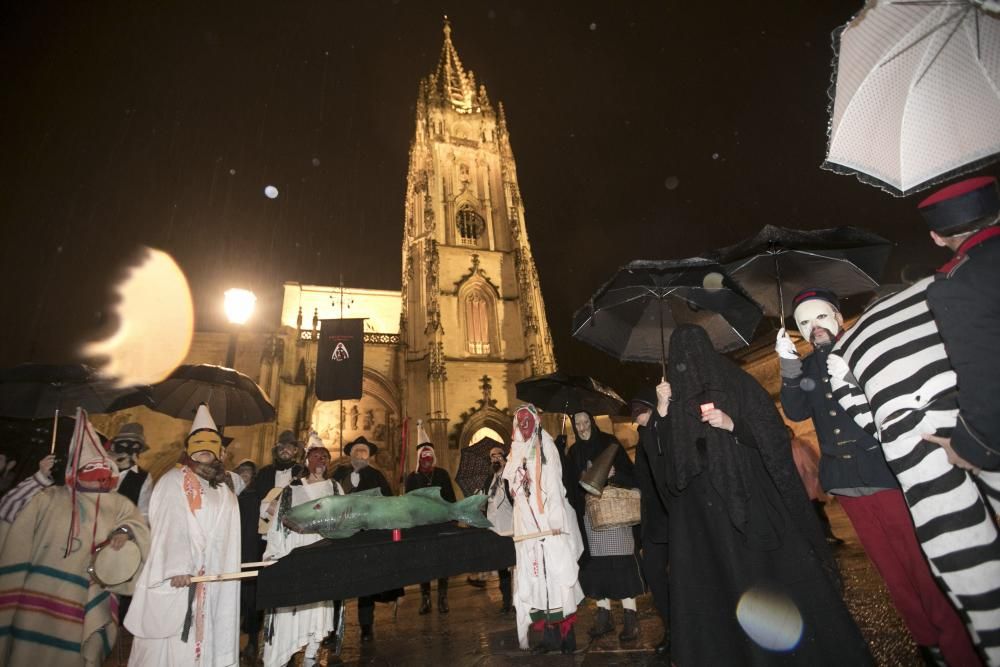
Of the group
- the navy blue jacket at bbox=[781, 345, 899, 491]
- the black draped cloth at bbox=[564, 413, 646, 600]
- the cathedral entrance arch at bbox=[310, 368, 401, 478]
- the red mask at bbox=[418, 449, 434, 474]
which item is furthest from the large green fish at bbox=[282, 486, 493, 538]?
the cathedral entrance arch at bbox=[310, 368, 401, 478]

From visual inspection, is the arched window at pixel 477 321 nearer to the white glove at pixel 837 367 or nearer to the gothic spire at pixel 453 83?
the gothic spire at pixel 453 83

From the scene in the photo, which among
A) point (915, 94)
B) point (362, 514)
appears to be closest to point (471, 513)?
point (362, 514)

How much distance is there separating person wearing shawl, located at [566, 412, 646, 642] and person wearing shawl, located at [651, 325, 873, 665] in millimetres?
2398

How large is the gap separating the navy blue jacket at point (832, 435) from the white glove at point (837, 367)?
0.16m

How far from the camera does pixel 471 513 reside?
11.1 feet

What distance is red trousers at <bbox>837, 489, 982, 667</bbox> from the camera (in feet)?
7.95

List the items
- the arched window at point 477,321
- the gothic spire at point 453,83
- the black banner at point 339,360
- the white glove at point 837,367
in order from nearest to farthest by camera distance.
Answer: the white glove at point 837,367 < the black banner at point 339,360 < the arched window at point 477,321 < the gothic spire at point 453,83

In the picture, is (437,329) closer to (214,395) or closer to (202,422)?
(214,395)

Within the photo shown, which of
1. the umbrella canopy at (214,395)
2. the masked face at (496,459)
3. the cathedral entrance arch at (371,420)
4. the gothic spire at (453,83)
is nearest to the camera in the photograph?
the umbrella canopy at (214,395)

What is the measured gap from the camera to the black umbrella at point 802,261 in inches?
152

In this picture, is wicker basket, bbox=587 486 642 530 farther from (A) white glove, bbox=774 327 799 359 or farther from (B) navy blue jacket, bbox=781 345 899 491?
(A) white glove, bbox=774 327 799 359

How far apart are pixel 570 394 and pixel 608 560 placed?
2343 millimetres

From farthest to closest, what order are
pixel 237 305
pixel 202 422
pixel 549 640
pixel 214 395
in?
pixel 237 305
pixel 214 395
pixel 549 640
pixel 202 422

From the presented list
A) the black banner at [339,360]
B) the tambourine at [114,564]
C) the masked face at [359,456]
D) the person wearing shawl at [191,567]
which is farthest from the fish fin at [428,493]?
the black banner at [339,360]
